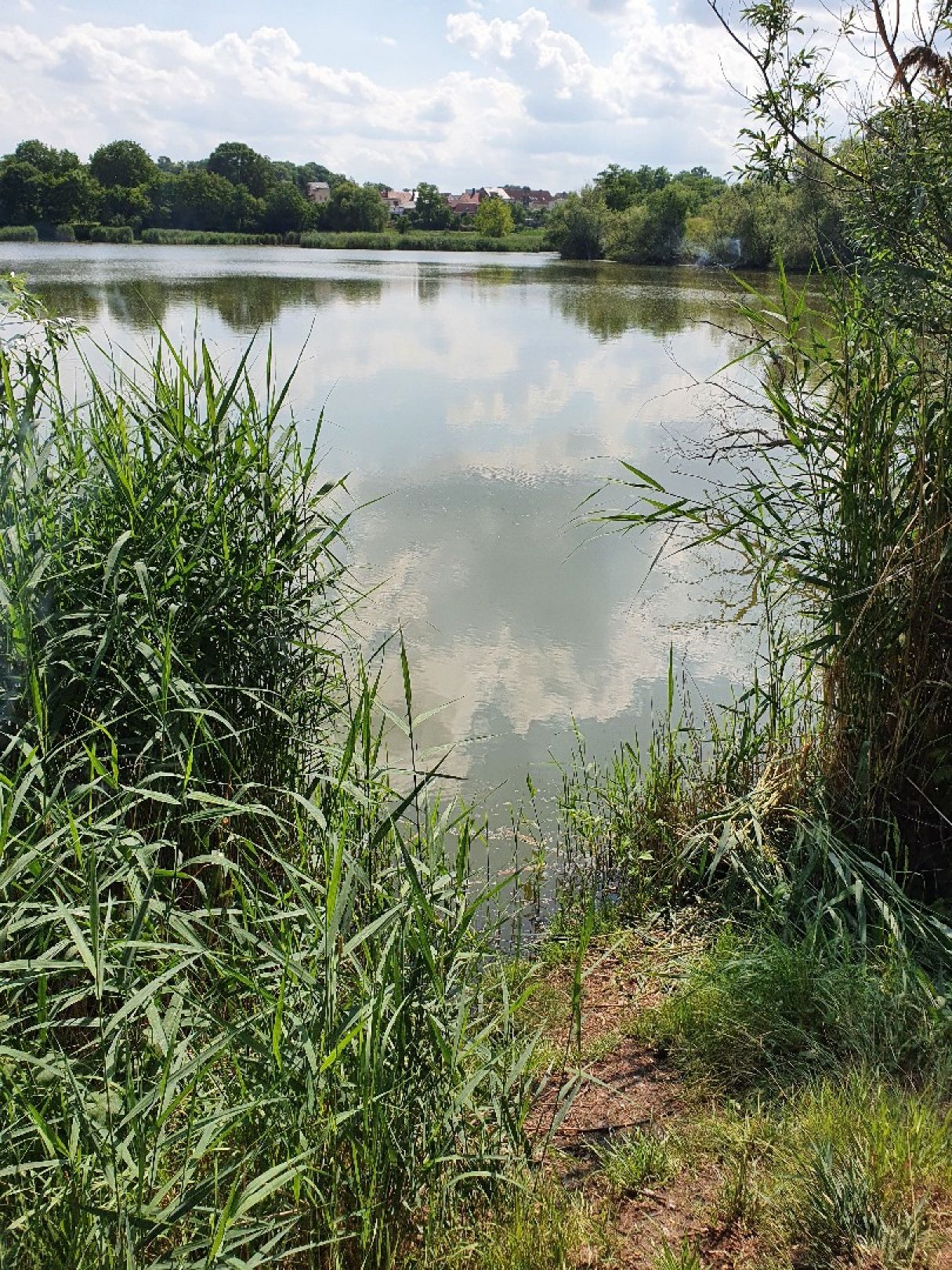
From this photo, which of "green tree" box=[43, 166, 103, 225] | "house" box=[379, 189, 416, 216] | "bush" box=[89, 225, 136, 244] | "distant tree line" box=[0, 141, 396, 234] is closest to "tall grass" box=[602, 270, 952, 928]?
"distant tree line" box=[0, 141, 396, 234]

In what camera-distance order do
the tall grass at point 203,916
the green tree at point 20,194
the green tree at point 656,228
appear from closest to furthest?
the tall grass at point 203,916 → the green tree at point 20,194 → the green tree at point 656,228

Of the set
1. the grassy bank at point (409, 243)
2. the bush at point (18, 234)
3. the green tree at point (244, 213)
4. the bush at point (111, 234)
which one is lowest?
the bush at point (18, 234)

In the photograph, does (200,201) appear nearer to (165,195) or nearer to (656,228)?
(165,195)

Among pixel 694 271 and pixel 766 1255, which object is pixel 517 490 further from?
pixel 694 271

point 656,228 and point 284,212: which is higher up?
point 284,212

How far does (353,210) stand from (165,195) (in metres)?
14.8

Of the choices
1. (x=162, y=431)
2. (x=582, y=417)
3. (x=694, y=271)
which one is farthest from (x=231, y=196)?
(x=162, y=431)

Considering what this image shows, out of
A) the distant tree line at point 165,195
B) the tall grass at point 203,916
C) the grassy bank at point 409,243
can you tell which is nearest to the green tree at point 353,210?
the distant tree line at point 165,195

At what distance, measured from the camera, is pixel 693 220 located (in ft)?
107

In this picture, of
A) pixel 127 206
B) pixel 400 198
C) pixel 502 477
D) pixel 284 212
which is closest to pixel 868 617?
pixel 502 477

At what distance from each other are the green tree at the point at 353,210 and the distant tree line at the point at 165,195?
49 mm

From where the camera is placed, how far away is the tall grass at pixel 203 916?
1438 mm

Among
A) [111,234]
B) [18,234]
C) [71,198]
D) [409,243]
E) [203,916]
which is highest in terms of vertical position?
[71,198]

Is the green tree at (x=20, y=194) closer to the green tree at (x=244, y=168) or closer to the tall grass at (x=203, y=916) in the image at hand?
the green tree at (x=244, y=168)
